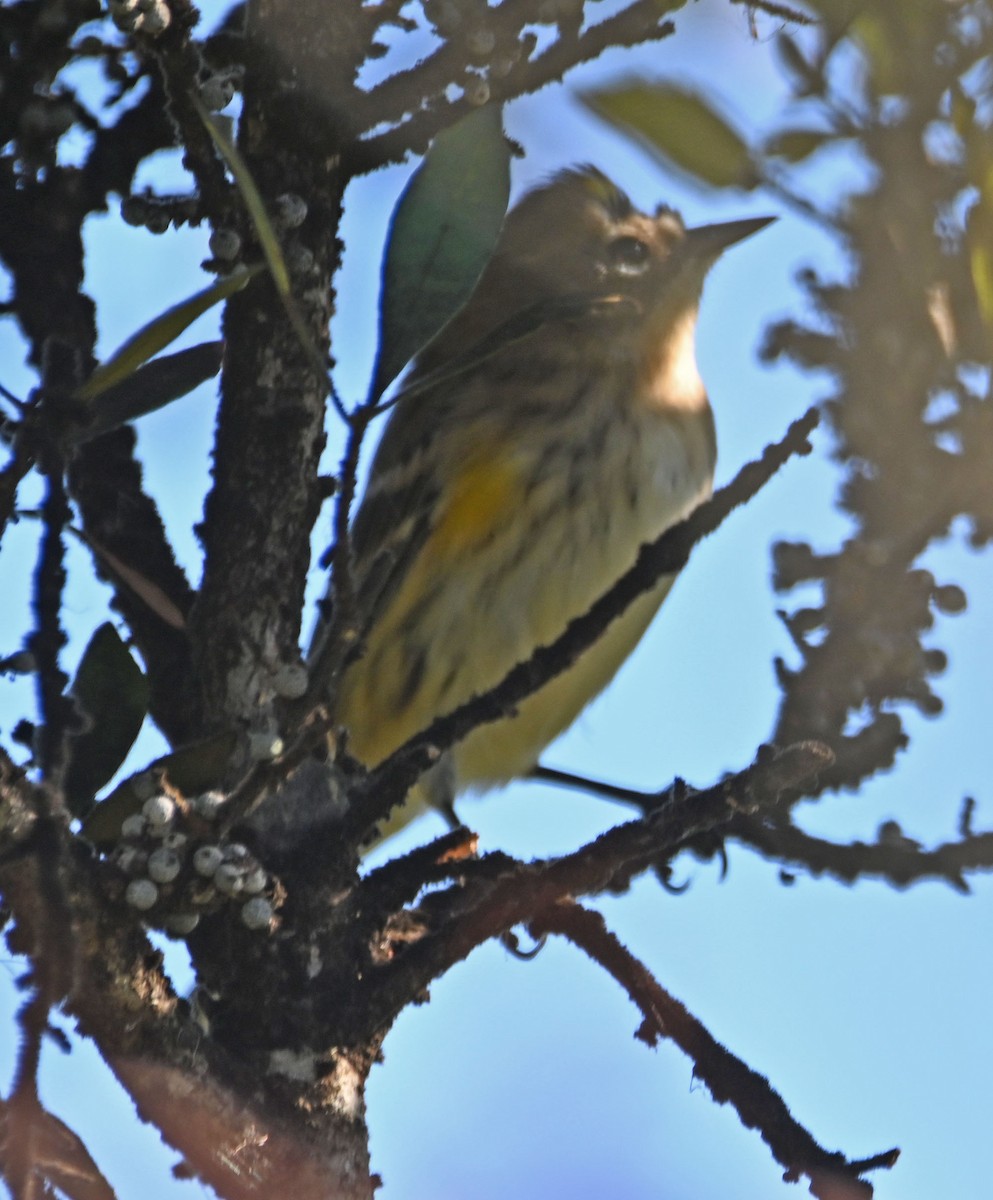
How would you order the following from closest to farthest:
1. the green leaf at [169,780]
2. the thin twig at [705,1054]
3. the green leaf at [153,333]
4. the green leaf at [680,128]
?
1. the green leaf at [680,128]
2. the green leaf at [153,333]
3. the green leaf at [169,780]
4. the thin twig at [705,1054]

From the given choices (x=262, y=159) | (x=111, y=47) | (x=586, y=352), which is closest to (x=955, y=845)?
(x=262, y=159)

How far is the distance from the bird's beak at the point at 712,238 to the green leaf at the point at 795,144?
120 inches

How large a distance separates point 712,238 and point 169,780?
3070 mm

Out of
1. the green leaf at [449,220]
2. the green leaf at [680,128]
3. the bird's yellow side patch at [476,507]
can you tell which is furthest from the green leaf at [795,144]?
the bird's yellow side patch at [476,507]

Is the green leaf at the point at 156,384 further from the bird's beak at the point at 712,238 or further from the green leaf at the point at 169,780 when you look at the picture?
the bird's beak at the point at 712,238

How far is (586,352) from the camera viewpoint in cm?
402

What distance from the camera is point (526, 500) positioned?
365cm

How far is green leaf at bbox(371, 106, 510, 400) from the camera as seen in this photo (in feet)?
5.16

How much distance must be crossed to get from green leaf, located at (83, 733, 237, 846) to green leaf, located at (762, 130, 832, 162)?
2.65 ft

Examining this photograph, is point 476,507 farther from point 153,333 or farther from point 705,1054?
point 153,333

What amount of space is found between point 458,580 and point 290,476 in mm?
1536

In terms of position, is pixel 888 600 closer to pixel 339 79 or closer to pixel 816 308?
pixel 816 308

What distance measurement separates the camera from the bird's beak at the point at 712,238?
172 inches

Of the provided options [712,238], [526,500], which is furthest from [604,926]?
[712,238]
